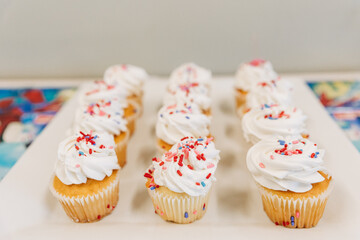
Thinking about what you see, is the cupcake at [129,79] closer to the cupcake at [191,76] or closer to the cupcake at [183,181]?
the cupcake at [191,76]

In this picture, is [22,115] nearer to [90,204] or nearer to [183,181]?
[90,204]

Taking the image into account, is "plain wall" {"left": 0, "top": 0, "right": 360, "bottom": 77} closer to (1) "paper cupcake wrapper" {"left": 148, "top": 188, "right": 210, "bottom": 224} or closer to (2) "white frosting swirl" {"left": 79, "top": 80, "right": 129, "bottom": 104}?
(2) "white frosting swirl" {"left": 79, "top": 80, "right": 129, "bottom": 104}

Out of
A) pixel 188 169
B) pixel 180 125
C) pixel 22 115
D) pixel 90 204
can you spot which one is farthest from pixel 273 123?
pixel 22 115

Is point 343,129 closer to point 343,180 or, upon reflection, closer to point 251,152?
point 343,180

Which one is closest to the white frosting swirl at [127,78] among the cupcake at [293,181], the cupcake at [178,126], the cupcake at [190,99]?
the cupcake at [190,99]

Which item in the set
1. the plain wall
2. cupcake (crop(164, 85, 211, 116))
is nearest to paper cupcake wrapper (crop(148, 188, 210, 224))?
cupcake (crop(164, 85, 211, 116))

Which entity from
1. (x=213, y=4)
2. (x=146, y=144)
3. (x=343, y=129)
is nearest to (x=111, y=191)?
(x=146, y=144)
